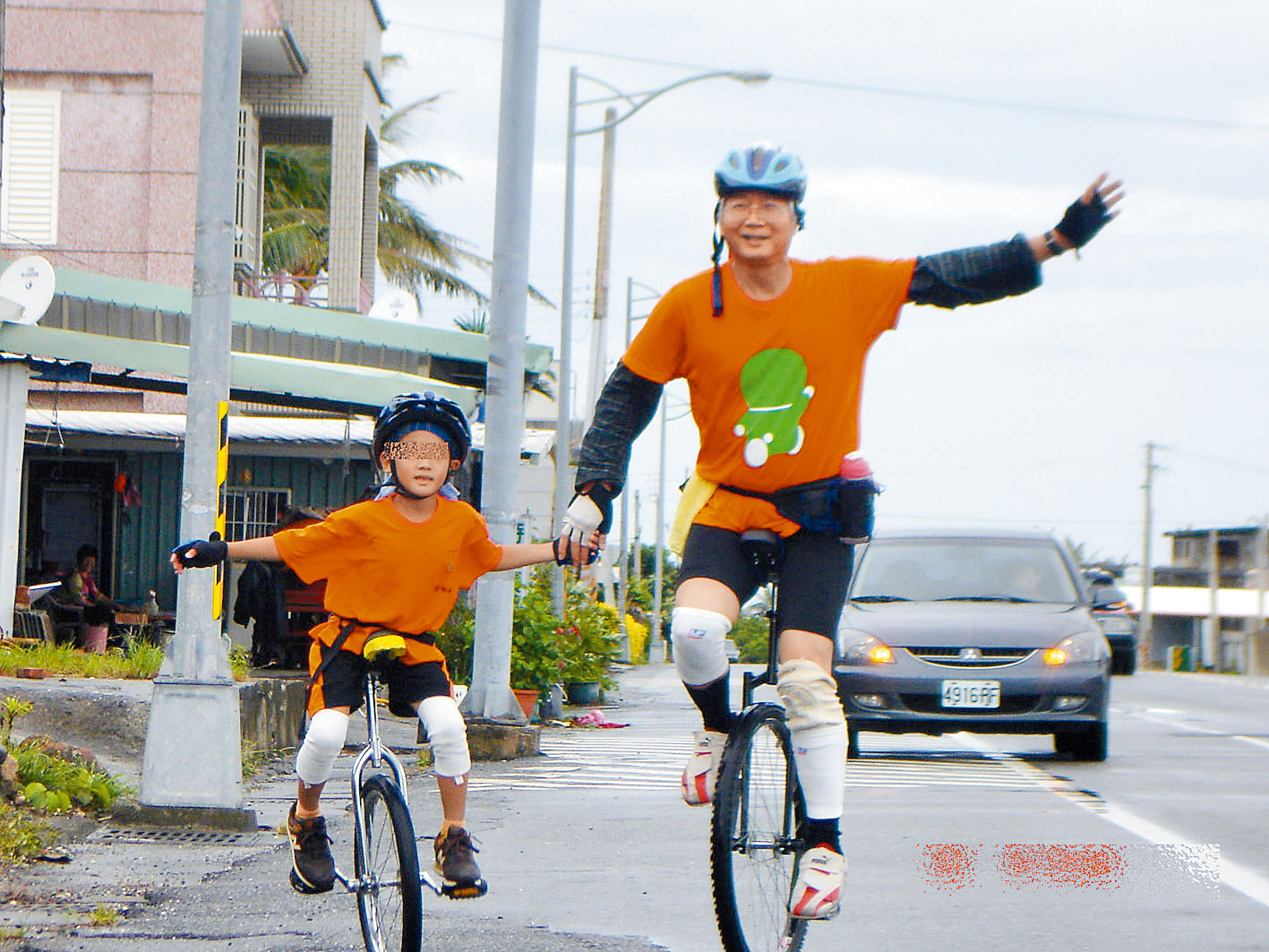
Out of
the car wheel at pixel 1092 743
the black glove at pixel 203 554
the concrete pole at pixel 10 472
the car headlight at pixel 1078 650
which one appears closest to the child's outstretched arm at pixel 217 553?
the black glove at pixel 203 554

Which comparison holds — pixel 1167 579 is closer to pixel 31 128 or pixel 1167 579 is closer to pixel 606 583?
pixel 606 583

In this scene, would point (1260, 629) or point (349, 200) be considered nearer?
point (349, 200)

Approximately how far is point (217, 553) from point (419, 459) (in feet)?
2.12

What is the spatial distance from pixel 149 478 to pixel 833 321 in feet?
63.0

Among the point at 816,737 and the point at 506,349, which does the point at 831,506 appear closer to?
the point at 816,737

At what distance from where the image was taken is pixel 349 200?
25.4 meters

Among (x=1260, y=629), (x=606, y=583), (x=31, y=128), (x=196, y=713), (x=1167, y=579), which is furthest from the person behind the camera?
(x=1167, y=579)

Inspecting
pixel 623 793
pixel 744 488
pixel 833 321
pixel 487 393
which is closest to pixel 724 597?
pixel 744 488

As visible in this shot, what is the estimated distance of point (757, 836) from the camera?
195 inches

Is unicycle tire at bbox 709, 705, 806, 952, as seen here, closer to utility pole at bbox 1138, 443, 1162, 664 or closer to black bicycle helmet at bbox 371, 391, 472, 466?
black bicycle helmet at bbox 371, 391, 472, 466

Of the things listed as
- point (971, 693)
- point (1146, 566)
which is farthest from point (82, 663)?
point (1146, 566)

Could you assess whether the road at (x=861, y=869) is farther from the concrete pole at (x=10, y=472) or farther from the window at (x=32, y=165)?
the window at (x=32, y=165)

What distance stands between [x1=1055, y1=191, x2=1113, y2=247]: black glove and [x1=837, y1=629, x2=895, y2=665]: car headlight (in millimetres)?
7558

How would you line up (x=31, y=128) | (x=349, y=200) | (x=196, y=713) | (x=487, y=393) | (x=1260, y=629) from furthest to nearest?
1. (x=1260, y=629)
2. (x=349, y=200)
3. (x=31, y=128)
4. (x=487, y=393)
5. (x=196, y=713)
